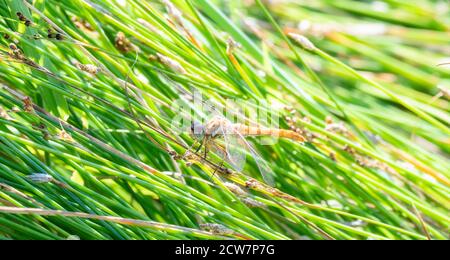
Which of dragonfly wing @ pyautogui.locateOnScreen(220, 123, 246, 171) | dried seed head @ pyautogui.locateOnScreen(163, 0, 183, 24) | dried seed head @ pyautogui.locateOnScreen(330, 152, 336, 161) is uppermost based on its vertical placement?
dried seed head @ pyautogui.locateOnScreen(163, 0, 183, 24)

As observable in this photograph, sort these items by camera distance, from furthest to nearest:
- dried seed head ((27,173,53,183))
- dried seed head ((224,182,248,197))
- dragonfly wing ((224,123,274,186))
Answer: dragonfly wing ((224,123,274,186)) < dried seed head ((224,182,248,197)) < dried seed head ((27,173,53,183))

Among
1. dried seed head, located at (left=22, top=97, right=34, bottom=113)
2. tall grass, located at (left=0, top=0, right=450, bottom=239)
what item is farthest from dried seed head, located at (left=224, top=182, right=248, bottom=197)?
dried seed head, located at (left=22, top=97, right=34, bottom=113)

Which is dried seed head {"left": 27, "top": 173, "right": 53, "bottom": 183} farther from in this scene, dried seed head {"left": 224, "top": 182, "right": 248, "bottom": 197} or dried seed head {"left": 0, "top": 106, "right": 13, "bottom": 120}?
dried seed head {"left": 224, "top": 182, "right": 248, "bottom": 197}

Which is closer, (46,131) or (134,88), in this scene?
(46,131)

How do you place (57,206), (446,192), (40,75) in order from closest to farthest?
(57,206) → (40,75) → (446,192)
